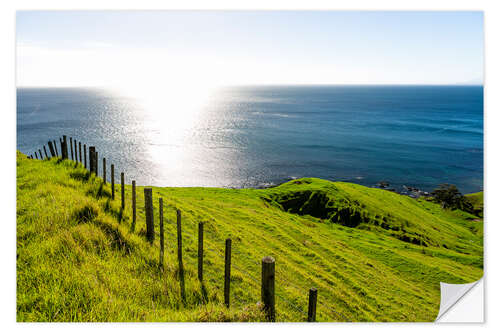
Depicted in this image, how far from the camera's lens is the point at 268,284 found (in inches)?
164

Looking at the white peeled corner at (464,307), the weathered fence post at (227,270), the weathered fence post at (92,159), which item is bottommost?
the white peeled corner at (464,307)

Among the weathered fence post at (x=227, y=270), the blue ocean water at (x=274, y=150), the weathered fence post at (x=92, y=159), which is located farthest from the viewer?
the blue ocean water at (x=274, y=150)

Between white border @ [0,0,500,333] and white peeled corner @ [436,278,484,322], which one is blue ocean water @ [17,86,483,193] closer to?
white border @ [0,0,500,333]

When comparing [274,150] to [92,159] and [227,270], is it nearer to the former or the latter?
[92,159]

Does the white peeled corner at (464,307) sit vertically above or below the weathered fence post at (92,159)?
below

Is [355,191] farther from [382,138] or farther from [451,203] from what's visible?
[382,138]

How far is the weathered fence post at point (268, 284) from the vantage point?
160 inches

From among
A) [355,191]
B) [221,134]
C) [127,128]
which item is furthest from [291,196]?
[127,128]

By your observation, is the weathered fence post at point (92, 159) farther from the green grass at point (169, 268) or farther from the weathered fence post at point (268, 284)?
the weathered fence post at point (268, 284)
